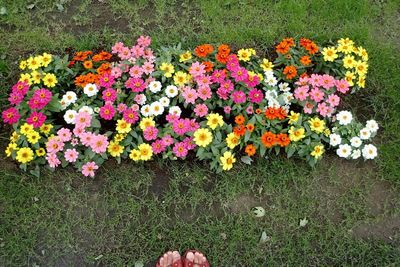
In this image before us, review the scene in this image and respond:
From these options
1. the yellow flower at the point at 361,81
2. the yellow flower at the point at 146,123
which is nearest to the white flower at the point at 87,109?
the yellow flower at the point at 146,123

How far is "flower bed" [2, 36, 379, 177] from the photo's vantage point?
3783mm

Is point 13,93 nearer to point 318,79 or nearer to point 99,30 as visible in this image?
point 99,30

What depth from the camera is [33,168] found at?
387 cm

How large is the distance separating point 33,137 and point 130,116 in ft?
2.58

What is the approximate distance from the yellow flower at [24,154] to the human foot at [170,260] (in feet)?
4.33

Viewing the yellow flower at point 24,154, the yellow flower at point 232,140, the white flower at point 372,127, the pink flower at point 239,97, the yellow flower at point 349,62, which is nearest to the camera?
the yellow flower at point 24,154

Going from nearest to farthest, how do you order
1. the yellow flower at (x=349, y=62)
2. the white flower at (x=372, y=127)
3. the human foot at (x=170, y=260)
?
the human foot at (x=170, y=260), the white flower at (x=372, y=127), the yellow flower at (x=349, y=62)

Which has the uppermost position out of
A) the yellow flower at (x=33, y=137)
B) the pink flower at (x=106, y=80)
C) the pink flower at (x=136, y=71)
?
the pink flower at (x=136, y=71)

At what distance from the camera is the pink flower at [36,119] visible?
3709 mm

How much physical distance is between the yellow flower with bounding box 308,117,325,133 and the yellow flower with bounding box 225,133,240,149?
25.2 inches

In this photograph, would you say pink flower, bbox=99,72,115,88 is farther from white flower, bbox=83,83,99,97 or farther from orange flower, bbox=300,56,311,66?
orange flower, bbox=300,56,311,66

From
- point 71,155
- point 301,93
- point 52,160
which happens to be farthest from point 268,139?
point 52,160

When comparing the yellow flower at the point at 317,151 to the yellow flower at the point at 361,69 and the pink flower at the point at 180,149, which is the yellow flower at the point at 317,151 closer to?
the yellow flower at the point at 361,69

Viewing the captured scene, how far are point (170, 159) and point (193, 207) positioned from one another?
452 millimetres
